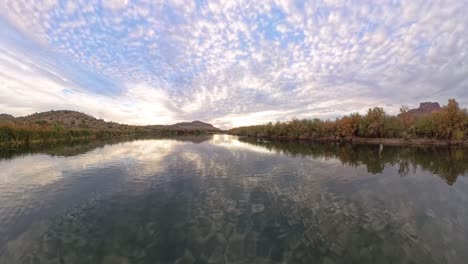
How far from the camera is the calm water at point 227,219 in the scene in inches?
277

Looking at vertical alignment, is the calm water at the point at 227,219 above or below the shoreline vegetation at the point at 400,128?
below

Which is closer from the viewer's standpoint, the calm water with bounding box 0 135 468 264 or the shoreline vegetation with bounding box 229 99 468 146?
the calm water with bounding box 0 135 468 264

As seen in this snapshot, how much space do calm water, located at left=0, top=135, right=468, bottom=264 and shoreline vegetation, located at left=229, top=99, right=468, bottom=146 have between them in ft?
180

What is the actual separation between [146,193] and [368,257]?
12.3 metres

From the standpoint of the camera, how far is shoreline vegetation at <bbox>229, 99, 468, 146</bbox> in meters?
55.9

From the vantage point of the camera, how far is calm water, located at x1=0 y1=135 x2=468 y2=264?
23.1 feet

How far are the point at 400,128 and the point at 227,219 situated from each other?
255 feet

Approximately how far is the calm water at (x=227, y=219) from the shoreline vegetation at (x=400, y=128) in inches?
2163

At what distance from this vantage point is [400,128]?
6469 cm

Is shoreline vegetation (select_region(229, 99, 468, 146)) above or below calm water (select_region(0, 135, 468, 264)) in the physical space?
above

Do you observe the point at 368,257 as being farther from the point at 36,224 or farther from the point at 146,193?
the point at 36,224

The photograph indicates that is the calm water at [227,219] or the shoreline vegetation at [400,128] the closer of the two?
the calm water at [227,219]

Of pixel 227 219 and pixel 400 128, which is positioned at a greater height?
pixel 400 128

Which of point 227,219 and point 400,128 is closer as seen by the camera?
point 227,219
